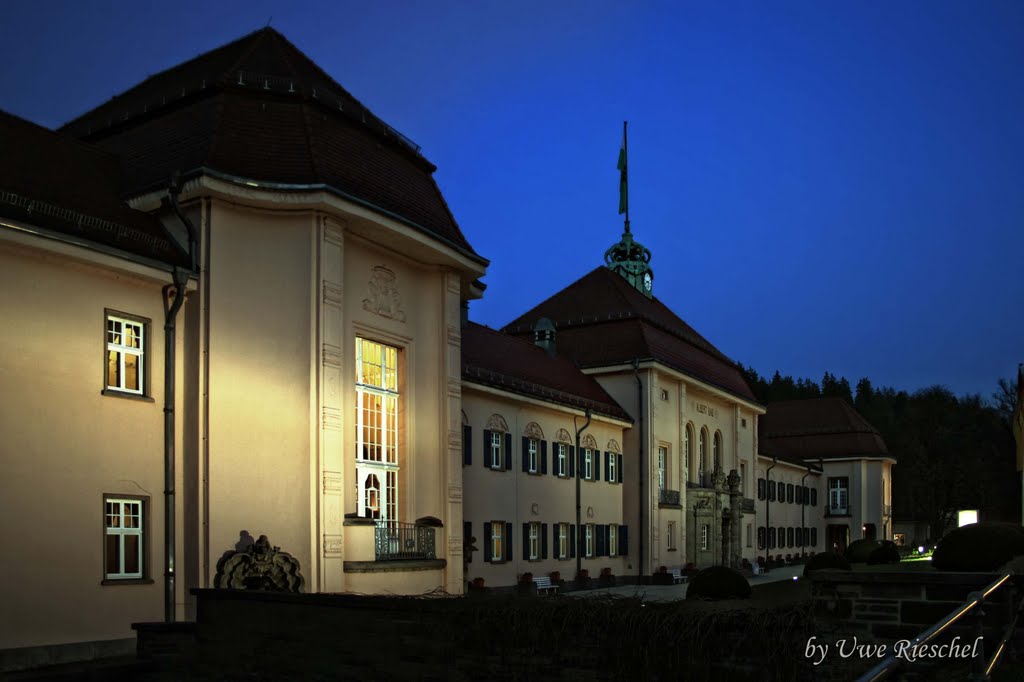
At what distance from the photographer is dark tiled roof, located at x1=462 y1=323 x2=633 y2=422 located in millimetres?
30531

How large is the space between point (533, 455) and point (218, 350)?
16.9 m

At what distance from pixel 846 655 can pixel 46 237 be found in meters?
12.0

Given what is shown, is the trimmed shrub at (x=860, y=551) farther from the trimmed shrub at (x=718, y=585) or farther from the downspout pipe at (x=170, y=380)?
the downspout pipe at (x=170, y=380)

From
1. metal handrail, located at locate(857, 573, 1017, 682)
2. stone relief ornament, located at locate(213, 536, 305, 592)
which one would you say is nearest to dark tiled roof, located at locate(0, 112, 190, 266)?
stone relief ornament, located at locate(213, 536, 305, 592)

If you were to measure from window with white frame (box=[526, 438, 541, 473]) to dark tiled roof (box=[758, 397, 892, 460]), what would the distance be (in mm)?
37835

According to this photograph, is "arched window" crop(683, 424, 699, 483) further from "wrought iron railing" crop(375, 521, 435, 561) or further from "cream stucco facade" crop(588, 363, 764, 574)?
"wrought iron railing" crop(375, 521, 435, 561)

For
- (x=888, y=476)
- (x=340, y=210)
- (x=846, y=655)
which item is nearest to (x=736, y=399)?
(x=888, y=476)

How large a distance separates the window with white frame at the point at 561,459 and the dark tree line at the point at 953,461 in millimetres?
44907

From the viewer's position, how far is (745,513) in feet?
165

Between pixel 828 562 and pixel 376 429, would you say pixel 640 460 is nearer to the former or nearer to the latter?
pixel 828 562

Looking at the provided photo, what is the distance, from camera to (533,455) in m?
32.5

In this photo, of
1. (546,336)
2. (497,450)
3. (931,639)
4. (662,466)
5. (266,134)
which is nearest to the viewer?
(931,639)

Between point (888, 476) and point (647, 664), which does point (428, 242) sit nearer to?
point (647, 664)

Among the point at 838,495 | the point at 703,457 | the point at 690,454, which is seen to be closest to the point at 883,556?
the point at 690,454
